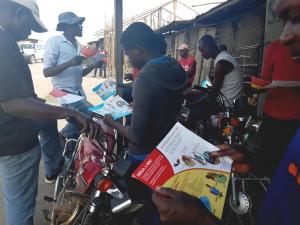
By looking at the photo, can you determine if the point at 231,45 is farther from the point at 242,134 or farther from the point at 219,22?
the point at 242,134

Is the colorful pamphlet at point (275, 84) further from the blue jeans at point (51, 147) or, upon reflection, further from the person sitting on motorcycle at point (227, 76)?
the blue jeans at point (51, 147)

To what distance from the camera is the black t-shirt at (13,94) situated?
5.45 ft

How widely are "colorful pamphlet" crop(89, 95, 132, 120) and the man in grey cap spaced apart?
120cm

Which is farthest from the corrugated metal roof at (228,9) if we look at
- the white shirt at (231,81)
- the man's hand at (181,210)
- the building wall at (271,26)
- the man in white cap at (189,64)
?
the man's hand at (181,210)

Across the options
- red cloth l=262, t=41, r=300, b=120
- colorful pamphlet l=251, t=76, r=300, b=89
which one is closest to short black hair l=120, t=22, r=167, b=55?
colorful pamphlet l=251, t=76, r=300, b=89

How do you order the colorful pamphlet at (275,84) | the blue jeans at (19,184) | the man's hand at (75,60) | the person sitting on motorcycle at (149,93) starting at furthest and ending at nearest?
the man's hand at (75,60), the colorful pamphlet at (275,84), the blue jeans at (19,184), the person sitting on motorcycle at (149,93)

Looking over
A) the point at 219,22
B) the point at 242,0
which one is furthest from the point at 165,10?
the point at 242,0

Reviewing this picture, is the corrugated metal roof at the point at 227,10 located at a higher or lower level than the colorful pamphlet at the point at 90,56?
higher

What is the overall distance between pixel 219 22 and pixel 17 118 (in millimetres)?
7389

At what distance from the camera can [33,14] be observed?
1903 mm

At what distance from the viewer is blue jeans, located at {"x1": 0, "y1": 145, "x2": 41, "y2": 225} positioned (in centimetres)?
194

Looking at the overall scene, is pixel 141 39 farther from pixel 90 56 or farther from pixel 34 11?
pixel 90 56

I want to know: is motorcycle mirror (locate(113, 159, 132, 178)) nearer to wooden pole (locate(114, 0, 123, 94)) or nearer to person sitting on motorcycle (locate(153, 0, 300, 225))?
person sitting on motorcycle (locate(153, 0, 300, 225))

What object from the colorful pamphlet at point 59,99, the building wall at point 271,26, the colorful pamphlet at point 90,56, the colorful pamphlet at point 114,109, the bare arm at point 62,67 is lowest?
the colorful pamphlet at point 114,109
